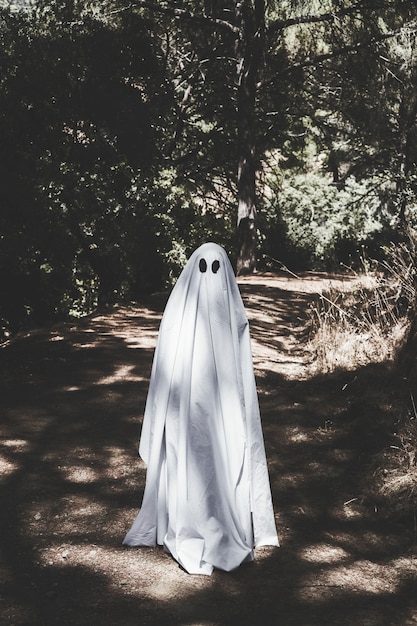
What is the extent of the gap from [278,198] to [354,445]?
1864 centimetres

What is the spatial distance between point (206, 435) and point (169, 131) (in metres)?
16.0

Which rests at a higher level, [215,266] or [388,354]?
[215,266]

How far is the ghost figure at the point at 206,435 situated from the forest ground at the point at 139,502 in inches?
6.4

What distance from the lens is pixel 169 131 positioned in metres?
19.2

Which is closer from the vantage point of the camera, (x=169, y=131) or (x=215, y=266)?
(x=215, y=266)

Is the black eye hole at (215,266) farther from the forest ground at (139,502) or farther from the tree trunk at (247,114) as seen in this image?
the tree trunk at (247,114)

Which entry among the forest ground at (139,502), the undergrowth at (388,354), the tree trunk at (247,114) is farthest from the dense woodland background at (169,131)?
the forest ground at (139,502)

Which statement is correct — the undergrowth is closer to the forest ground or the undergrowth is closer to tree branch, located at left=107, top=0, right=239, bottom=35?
the forest ground

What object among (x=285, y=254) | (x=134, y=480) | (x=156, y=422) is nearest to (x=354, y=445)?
(x=134, y=480)

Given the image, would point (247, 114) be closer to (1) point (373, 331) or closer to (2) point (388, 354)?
(1) point (373, 331)

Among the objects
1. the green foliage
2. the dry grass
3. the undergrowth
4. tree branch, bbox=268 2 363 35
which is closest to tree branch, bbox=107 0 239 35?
tree branch, bbox=268 2 363 35

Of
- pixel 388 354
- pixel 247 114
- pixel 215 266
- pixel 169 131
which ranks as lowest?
pixel 388 354

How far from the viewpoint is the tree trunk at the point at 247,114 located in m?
17.6

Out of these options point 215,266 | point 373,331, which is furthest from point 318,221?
point 215,266
